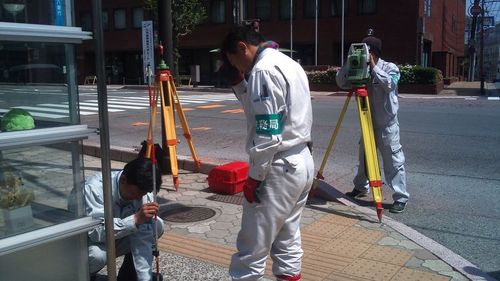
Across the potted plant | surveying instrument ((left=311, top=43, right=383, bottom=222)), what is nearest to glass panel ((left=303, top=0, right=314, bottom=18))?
surveying instrument ((left=311, top=43, right=383, bottom=222))

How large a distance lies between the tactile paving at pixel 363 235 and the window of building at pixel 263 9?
29.2 meters

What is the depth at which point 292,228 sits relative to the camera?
3.21 m

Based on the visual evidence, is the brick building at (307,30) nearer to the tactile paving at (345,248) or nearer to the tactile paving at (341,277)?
the tactile paving at (345,248)

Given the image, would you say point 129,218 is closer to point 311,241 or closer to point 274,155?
point 274,155

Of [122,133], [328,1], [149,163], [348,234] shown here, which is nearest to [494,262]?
[348,234]

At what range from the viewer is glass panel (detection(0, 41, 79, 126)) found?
245 centimetres

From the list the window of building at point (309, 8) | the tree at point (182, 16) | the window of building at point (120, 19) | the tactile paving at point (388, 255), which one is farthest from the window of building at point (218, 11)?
the tactile paving at point (388, 255)

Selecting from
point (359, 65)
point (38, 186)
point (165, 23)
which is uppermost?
point (165, 23)

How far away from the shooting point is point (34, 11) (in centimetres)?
244

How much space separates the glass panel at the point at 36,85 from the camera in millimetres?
2448

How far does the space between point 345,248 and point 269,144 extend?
2019 millimetres

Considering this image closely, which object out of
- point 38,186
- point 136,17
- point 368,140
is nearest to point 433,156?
point 368,140

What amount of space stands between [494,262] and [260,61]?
9.05 feet

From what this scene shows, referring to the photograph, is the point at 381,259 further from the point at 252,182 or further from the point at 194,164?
the point at 194,164
